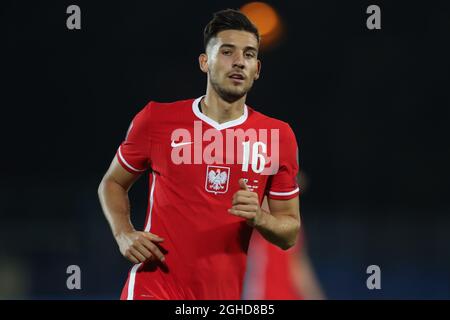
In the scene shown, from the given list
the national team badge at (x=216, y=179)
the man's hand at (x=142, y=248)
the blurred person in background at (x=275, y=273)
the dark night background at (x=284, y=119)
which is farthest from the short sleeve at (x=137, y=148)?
the dark night background at (x=284, y=119)

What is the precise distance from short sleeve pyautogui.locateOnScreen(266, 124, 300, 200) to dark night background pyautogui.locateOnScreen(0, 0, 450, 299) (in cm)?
585

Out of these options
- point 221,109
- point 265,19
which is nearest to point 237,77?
point 221,109

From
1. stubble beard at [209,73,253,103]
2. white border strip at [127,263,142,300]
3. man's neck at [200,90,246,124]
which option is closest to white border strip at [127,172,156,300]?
white border strip at [127,263,142,300]

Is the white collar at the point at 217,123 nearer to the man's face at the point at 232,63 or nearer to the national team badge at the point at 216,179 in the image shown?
the man's face at the point at 232,63

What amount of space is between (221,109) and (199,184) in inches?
16.7

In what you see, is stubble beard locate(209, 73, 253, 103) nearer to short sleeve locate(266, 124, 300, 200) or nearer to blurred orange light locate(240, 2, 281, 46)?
short sleeve locate(266, 124, 300, 200)

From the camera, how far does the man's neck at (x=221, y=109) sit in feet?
12.0

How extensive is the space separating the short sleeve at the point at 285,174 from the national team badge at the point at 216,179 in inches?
11.1

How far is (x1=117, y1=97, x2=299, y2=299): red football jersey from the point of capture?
11.3ft

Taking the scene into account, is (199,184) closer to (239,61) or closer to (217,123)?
(217,123)
